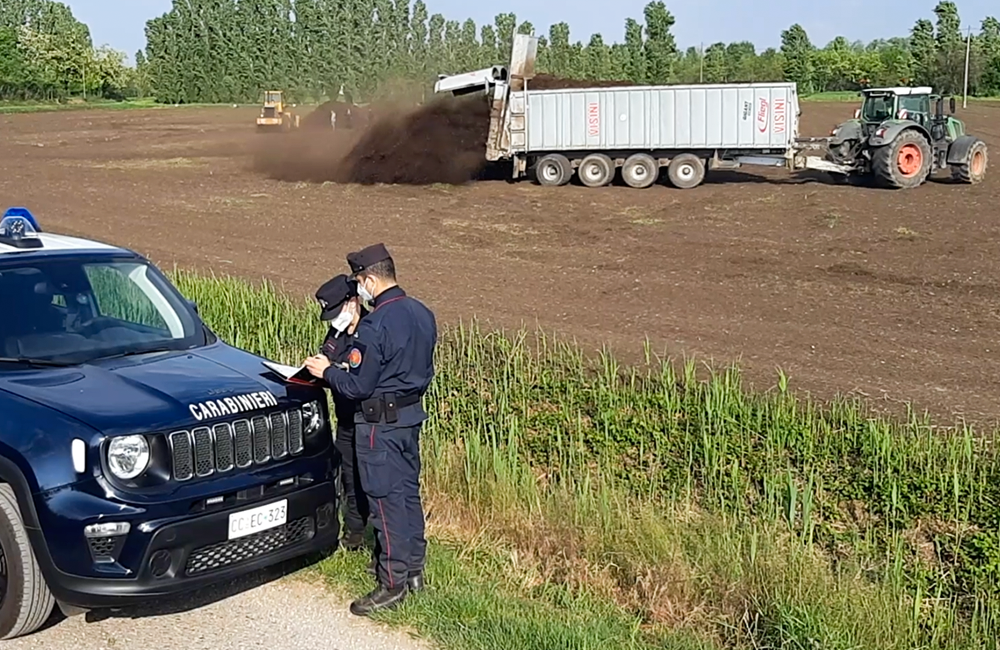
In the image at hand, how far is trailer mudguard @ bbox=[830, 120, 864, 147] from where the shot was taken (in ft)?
91.5

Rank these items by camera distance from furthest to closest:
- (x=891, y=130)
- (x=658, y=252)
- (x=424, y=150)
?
(x=424, y=150) → (x=891, y=130) → (x=658, y=252)

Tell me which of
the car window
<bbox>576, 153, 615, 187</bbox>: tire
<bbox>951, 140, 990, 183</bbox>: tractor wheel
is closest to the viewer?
the car window

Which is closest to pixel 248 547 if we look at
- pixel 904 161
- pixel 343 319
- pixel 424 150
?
pixel 343 319

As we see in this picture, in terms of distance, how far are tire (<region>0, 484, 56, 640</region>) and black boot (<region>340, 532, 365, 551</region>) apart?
64.6 inches

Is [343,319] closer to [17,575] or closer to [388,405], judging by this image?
[388,405]

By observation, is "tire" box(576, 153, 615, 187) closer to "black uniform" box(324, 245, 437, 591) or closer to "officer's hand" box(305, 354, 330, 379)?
"black uniform" box(324, 245, 437, 591)

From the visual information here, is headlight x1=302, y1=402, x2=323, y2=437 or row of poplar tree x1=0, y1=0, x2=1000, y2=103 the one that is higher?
row of poplar tree x1=0, y1=0, x2=1000, y2=103

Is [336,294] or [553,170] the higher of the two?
[336,294]

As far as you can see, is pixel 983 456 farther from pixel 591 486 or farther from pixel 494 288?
pixel 494 288

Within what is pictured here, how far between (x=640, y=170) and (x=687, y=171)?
1131 millimetres

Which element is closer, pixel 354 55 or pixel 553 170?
pixel 553 170

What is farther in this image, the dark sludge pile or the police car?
the dark sludge pile

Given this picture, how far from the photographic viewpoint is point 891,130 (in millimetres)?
26359

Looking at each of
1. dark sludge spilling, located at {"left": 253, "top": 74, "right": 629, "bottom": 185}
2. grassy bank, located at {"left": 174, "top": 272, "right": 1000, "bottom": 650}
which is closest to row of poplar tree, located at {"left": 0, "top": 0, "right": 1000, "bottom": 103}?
dark sludge spilling, located at {"left": 253, "top": 74, "right": 629, "bottom": 185}
